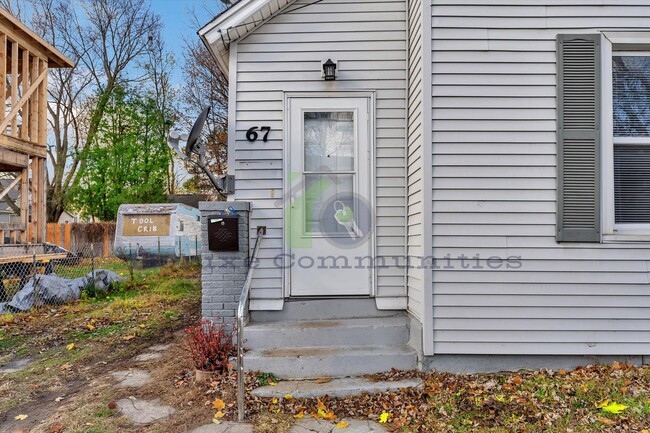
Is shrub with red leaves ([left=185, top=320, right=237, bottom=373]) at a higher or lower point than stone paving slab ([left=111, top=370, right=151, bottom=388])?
higher

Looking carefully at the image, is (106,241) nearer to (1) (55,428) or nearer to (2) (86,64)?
(2) (86,64)

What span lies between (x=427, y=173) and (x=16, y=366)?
435 centimetres

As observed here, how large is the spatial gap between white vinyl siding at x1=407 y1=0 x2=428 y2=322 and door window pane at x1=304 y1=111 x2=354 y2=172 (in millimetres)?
588

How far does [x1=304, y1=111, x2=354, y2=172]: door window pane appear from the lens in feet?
14.1

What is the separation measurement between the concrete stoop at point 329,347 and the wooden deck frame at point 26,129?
6.63 metres

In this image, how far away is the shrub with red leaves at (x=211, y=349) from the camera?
3.61 metres

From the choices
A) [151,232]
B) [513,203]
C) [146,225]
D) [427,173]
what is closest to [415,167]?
[427,173]

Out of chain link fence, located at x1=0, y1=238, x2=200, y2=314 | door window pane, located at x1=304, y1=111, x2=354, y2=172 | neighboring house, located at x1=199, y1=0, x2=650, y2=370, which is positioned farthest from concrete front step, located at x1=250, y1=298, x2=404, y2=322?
chain link fence, located at x1=0, y1=238, x2=200, y2=314

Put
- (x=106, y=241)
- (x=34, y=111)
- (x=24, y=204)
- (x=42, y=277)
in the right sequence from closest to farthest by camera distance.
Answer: (x=42, y=277) < (x=24, y=204) < (x=34, y=111) < (x=106, y=241)

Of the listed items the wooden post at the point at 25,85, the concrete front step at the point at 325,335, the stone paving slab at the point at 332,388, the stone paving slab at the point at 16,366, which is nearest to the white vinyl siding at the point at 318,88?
the concrete front step at the point at 325,335

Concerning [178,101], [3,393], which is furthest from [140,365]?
[178,101]

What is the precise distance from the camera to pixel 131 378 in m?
3.87

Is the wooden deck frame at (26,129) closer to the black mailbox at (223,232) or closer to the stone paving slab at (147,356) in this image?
the stone paving slab at (147,356)
